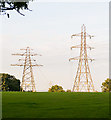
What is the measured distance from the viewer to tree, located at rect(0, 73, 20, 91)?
214 ft

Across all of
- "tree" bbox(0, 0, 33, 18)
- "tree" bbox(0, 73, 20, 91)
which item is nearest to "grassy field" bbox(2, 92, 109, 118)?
"tree" bbox(0, 0, 33, 18)

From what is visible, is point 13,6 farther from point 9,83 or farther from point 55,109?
point 9,83

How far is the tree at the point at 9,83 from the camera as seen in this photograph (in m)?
65.1

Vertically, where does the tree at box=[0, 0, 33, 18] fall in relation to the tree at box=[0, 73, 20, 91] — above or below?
above

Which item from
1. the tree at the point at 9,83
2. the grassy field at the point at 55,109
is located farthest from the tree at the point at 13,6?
the tree at the point at 9,83

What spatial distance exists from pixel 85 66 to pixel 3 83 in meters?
30.8

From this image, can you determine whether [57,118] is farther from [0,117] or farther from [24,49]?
[24,49]

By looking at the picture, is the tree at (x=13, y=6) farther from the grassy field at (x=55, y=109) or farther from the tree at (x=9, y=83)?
the tree at (x=9, y=83)

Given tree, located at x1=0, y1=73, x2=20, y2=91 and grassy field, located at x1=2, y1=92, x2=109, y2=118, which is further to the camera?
tree, located at x1=0, y1=73, x2=20, y2=91

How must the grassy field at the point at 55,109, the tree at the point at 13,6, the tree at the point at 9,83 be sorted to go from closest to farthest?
the grassy field at the point at 55,109 < the tree at the point at 13,6 < the tree at the point at 9,83

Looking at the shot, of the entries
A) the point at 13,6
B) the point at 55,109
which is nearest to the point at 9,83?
the point at 13,6

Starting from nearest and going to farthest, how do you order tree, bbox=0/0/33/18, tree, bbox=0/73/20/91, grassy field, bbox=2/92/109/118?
grassy field, bbox=2/92/109/118
tree, bbox=0/0/33/18
tree, bbox=0/73/20/91

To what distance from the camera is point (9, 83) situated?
65875mm

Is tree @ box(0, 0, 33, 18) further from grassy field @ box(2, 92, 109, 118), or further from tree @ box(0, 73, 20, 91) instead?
tree @ box(0, 73, 20, 91)
